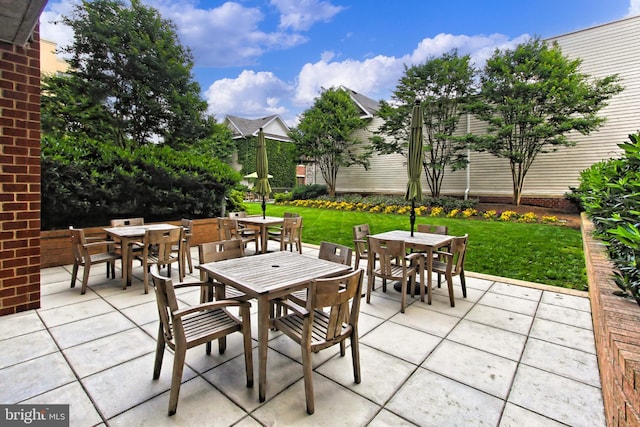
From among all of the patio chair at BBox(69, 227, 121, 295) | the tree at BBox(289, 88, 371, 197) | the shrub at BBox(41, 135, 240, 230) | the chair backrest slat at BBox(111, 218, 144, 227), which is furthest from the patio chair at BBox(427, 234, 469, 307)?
the tree at BBox(289, 88, 371, 197)

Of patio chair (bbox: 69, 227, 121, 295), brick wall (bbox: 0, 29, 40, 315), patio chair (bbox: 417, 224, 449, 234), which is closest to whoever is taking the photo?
brick wall (bbox: 0, 29, 40, 315)

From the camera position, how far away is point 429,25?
12984 millimetres

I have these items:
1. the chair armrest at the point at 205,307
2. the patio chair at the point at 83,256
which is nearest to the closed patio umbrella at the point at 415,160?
the chair armrest at the point at 205,307

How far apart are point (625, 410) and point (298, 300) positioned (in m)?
2.14

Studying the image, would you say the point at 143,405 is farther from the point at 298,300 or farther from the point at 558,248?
the point at 558,248

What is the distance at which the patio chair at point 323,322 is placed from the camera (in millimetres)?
1945

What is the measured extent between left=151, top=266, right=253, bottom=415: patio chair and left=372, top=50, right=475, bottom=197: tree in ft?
37.3

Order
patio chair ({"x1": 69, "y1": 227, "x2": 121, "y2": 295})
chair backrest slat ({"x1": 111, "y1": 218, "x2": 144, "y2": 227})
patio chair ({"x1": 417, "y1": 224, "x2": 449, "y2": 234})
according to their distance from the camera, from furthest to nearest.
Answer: chair backrest slat ({"x1": 111, "y1": 218, "x2": 144, "y2": 227}) < patio chair ({"x1": 417, "y1": 224, "x2": 449, "y2": 234}) < patio chair ({"x1": 69, "y1": 227, "x2": 121, "y2": 295})

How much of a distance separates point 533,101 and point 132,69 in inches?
497

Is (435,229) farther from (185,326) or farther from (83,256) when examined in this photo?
(83,256)

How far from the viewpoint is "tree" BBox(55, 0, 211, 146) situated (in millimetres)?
7488

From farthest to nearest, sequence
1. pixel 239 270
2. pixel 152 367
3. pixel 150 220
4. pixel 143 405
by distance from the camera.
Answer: pixel 150 220
pixel 239 270
pixel 152 367
pixel 143 405

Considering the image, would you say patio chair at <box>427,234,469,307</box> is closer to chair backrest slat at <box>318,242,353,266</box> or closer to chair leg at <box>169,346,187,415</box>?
chair backrest slat at <box>318,242,353,266</box>

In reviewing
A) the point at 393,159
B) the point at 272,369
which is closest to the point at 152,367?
the point at 272,369
